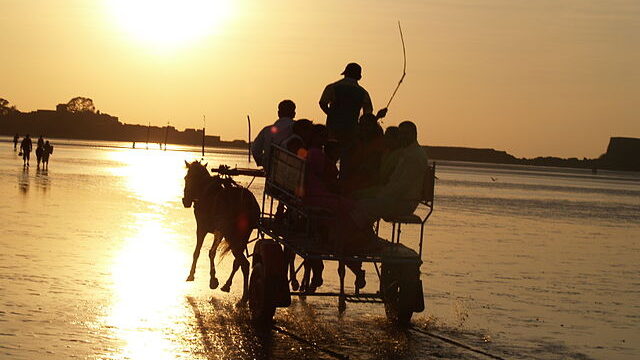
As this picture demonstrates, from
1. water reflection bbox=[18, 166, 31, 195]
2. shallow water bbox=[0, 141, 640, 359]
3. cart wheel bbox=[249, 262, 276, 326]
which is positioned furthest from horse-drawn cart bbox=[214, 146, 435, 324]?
water reflection bbox=[18, 166, 31, 195]

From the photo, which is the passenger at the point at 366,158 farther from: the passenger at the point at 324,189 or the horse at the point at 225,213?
the horse at the point at 225,213

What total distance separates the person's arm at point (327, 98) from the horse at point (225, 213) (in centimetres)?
149

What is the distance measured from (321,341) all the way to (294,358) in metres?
1.10

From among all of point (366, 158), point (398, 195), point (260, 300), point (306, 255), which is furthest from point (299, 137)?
point (260, 300)

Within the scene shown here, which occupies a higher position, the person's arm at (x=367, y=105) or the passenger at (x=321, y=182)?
the person's arm at (x=367, y=105)

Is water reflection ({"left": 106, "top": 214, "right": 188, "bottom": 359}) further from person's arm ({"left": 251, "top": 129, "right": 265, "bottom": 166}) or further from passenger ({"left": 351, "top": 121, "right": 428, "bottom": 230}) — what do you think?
passenger ({"left": 351, "top": 121, "right": 428, "bottom": 230})

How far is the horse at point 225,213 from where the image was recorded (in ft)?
46.6

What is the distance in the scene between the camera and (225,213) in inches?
569

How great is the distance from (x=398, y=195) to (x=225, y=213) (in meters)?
3.26

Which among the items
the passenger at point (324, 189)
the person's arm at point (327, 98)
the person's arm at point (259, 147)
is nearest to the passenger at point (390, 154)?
the passenger at point (324, 189)

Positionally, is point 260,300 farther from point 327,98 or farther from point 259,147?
point 327,98

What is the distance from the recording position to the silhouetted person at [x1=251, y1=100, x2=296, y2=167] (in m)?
13.7

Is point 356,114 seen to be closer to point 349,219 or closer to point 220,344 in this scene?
point 349,219

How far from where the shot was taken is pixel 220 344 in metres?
10.8
